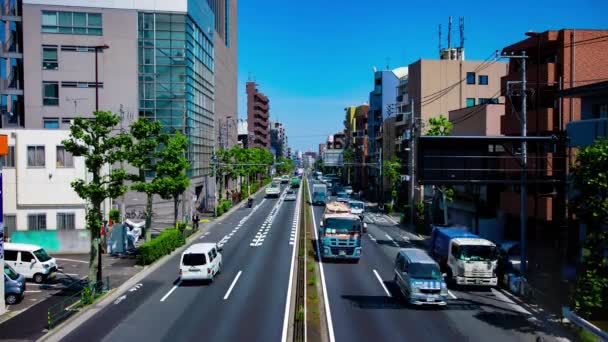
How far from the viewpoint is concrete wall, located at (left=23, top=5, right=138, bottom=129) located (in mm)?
56062

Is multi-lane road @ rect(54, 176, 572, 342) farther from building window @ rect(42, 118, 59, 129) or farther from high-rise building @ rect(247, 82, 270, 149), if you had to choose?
high-rise building @ rect(247, 82, 270, 149)

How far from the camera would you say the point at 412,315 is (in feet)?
70.0

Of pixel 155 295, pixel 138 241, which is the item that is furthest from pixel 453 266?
pixel 138 241

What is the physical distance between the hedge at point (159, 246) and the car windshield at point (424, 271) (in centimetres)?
1740

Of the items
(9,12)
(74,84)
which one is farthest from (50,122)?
(9,12)

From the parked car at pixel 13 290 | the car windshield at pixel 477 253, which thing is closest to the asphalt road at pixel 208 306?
the parked car at pixel 13 290

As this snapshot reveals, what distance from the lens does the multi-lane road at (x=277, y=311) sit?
18.9 meters

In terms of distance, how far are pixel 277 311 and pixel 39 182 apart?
75.3ft

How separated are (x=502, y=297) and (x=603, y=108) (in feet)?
40.3

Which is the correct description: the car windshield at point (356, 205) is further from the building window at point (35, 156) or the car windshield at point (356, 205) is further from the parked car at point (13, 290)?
the parked car at point (13, 290)

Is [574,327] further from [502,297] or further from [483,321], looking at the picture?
[502,297]

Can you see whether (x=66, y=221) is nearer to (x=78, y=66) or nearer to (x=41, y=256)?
(x=41, y=256)

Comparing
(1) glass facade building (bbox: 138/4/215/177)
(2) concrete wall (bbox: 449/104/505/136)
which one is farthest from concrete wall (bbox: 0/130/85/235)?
(2) concrete wall (bbox: 449/104/505/136)

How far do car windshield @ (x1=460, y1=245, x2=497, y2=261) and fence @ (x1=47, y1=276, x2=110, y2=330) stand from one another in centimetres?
1793
